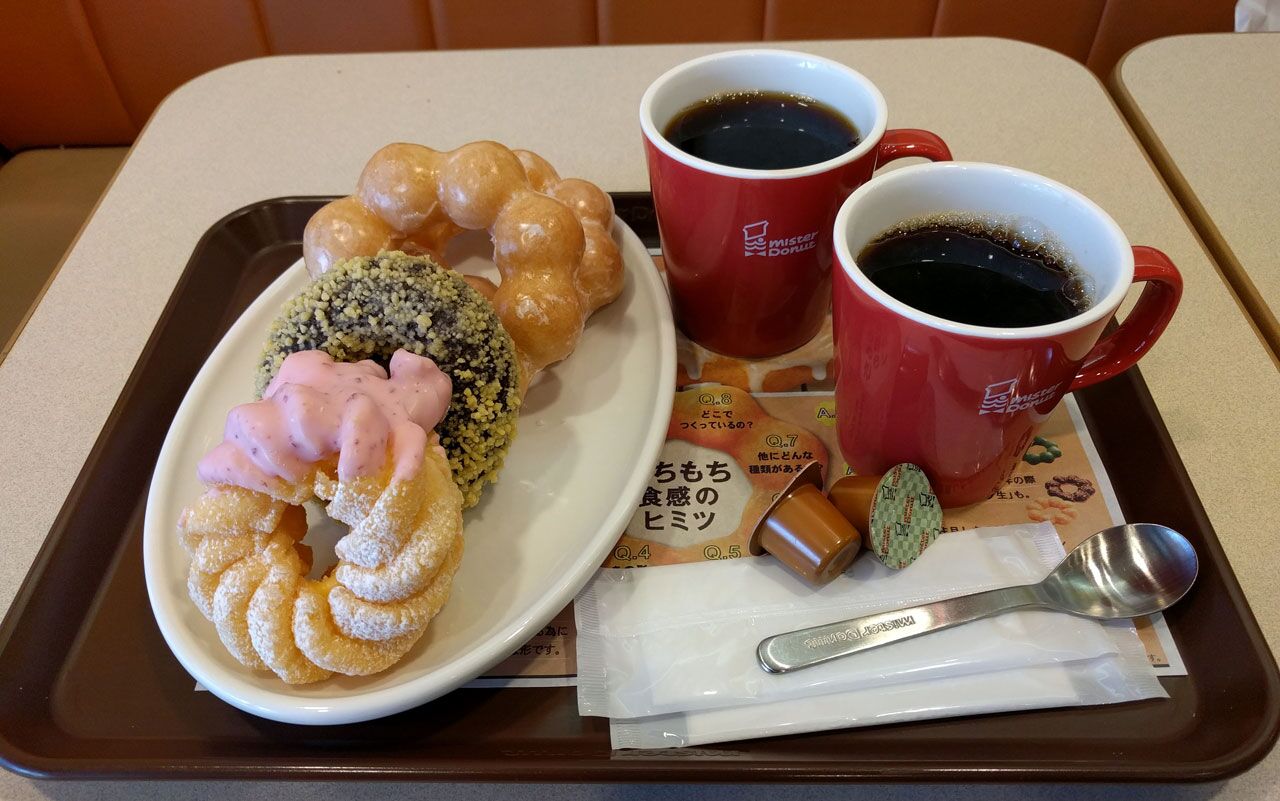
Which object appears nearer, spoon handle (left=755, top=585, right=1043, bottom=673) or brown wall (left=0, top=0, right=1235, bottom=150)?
spoon handle (left=755, top=585, right=1043, bottom=673)

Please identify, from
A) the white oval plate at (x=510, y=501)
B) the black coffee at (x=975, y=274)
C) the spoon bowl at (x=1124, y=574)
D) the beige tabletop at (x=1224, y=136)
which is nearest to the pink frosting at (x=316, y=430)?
the white oval plate at (x=510, y=501)

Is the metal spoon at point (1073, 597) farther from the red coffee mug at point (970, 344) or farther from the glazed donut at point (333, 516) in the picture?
the glazed donut at point (333, 516)

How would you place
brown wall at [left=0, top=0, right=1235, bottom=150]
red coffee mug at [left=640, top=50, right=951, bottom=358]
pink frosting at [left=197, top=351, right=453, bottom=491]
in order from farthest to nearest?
1. brown wall at [left=0, top=0, right=1235, bottom=150]
2. red coffee mug at [left=640, top=50, right=951, bottom=358]
3. pink frosting at [left=197, top=351, right=453, bottom=491]

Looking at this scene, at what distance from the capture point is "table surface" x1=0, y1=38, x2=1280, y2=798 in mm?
638

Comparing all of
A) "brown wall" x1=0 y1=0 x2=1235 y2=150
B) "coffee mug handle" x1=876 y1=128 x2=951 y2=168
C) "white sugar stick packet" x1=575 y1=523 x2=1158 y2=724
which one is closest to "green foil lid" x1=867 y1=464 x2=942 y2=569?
"white sugar stick packet" x1=575 y1=523 x2=1158 y2=724

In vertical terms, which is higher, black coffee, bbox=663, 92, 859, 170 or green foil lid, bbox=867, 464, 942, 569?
black coffee, bbox=663, 92, 859, 170

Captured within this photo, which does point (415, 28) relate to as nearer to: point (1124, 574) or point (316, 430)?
point (316, 430)

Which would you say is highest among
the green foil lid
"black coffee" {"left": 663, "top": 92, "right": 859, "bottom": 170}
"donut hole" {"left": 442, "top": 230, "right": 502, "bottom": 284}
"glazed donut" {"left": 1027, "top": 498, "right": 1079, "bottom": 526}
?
"black coffee" {"left": 663, "top": 92, "right": 859, "bottom": 170}

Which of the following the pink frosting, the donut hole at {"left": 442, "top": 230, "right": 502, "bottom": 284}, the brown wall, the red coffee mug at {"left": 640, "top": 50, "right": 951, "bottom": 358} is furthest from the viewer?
the brown wall

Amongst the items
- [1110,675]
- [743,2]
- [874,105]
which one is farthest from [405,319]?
[743,2]

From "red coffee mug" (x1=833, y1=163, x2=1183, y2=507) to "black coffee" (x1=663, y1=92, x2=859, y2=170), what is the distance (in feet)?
0.35

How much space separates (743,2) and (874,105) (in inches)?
36.1

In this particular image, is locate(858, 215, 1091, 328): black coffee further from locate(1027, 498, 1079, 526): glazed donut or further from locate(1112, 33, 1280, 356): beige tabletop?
locate(1112, 33, 1280, 356): beige tabletop

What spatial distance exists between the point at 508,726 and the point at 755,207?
39 cm
